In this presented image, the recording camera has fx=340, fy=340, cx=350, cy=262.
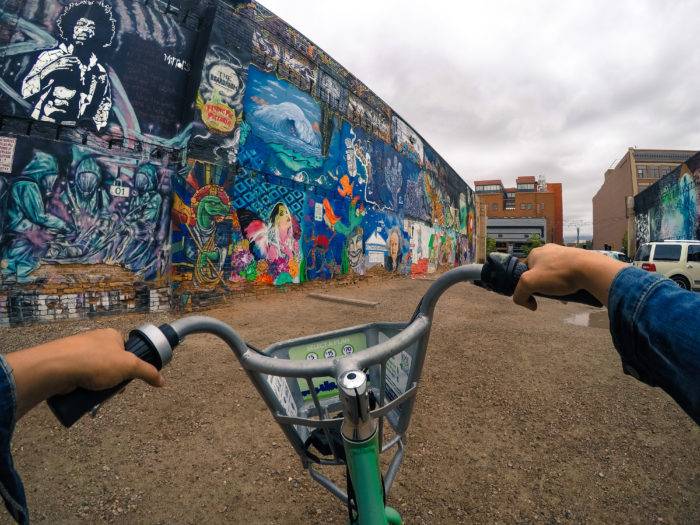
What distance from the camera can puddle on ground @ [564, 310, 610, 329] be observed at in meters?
6.69

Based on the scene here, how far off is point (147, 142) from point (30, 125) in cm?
171

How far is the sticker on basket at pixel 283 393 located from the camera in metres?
1.32

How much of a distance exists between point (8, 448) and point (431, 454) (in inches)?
102

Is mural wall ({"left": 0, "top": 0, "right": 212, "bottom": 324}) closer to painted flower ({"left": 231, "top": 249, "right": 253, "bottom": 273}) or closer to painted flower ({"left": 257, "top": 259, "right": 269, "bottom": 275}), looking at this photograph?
painted flower ({"left": 231, "top": 249, "right": 253, "bottom": 273})

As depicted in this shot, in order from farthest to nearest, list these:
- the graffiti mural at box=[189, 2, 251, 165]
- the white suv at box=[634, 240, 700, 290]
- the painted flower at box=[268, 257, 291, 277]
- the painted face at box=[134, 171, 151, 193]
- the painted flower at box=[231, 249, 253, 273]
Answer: the white suv at box=[634, 240, 700, 290]
the painted flower at box=[268, 257, 291, 277]
the painted flower at box=[231, 249, 253, 273]
the graffiti mural at box=[189, 2, 251, 165]
the painted face at box=[134, 171, 151, 193]

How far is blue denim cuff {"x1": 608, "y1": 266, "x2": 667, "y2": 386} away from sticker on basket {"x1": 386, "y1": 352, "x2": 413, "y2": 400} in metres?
0.78

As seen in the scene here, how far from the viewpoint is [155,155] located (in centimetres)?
688

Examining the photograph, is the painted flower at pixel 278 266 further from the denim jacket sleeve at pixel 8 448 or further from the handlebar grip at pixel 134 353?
the denim jacket sleeve at pixel 8 448

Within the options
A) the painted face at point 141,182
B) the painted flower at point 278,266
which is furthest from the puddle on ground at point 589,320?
the painted face at point 141,182

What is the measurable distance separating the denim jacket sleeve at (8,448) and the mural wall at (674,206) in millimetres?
20956

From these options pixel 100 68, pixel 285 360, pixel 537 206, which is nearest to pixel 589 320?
pixel 285 360

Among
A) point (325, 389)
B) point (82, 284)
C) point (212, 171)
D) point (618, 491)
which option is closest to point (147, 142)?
point (212, 171)

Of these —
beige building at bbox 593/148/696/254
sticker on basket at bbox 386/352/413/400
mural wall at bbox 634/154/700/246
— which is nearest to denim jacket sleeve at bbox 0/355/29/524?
sticker on basket at bbox 386/352/413/400

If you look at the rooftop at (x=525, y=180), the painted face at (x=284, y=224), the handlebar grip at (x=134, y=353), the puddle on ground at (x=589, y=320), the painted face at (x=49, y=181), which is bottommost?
the puddle on ground at (x=589, y=320)
